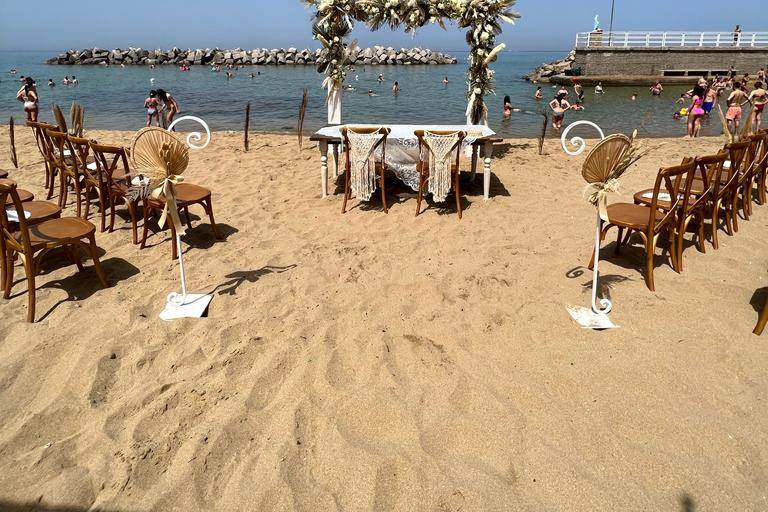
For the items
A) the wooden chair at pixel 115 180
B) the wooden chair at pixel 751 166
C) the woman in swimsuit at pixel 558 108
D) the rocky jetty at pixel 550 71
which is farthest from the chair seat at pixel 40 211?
the rocky jetty at pixel 550 71

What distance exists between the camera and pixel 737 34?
100ft

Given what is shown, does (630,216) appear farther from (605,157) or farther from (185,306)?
(185,306)

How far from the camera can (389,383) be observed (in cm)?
279

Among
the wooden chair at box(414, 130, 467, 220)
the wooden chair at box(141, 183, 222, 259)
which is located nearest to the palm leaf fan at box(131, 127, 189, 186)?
the wooden chair at box(141, 183, 222, 259)

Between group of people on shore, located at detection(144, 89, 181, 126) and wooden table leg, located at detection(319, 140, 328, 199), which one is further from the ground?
group of people on shore, located at detection(144, 89, 181, 126)

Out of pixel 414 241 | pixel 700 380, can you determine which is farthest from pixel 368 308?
pixel 700 380

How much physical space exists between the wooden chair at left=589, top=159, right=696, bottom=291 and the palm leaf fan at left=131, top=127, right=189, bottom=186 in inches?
130

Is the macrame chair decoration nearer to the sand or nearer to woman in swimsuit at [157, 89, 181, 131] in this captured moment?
the sand

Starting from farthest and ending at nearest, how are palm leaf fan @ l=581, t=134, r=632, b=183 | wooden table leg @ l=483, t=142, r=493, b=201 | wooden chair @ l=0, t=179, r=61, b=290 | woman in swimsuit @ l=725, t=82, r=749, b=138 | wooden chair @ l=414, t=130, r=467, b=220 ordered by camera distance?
woman in swimsuit @ l=725, t=82, r=749, b=138
wooden table leg @ l=483, t=142, r=493, b=201
wooden chair @ l=414, t=130, r=467, b=220
wooden chair @ l=0, t=179, r=61, b=290
palm leaf fan @ l=581, t=134, r=632, b=183

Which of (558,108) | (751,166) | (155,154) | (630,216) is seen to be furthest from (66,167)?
(558,108)

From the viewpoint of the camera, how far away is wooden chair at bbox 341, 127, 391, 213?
18.0 feet

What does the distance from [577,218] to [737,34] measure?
34.8 m

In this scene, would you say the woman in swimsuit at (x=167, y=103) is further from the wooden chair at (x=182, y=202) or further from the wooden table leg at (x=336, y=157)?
the wooden chair at (x=182, y=202)

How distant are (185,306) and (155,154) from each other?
1091 millimetres
